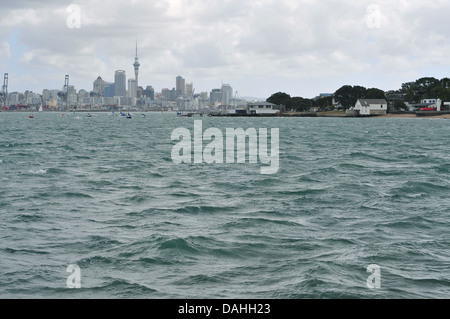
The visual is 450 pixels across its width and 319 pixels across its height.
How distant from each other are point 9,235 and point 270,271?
9760 mm

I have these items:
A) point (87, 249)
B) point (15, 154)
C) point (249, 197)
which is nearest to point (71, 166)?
point (15, 154)

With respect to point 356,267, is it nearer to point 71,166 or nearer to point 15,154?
point 71,166

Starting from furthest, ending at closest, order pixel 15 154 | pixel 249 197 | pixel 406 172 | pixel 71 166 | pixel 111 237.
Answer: pixel 15 154 → pixel 71 166 → pixel 406 172 → pixel 249 197 → pixel 111 237

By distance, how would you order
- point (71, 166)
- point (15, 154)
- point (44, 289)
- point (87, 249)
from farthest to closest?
point (15, 154)
point (71, 166)
point (87, 249)
point (44, 289)

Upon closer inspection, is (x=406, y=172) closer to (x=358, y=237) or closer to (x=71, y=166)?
(x=358, y=237)

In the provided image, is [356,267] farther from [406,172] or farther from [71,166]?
[71,166]

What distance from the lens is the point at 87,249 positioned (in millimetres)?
17000

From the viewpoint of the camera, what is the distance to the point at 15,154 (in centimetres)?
4869

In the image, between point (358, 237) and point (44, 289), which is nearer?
point (44, 289)

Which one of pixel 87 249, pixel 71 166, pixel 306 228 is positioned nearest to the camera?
pixel 87 249
